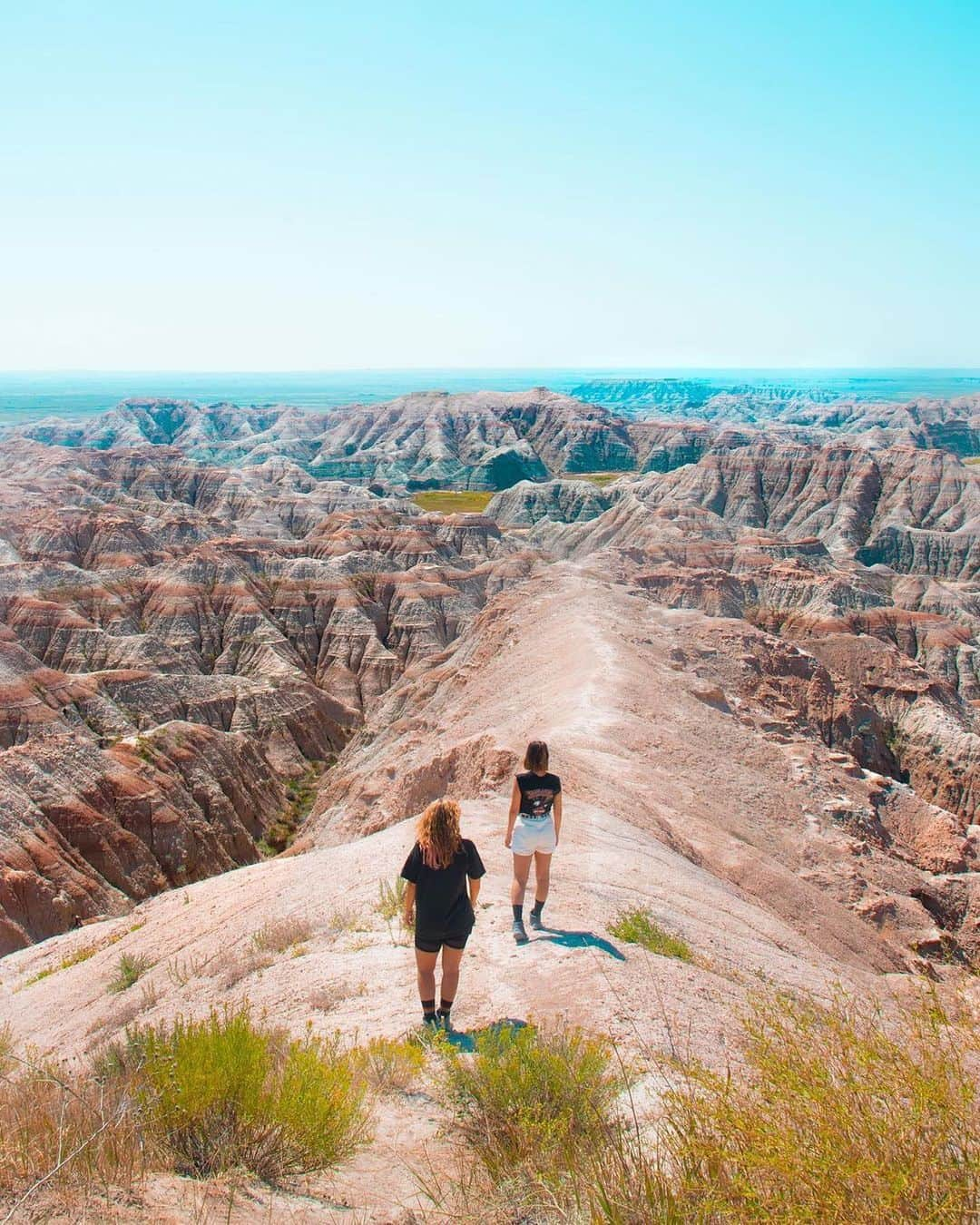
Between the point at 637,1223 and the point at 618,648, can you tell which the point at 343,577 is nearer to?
the point at 618,648

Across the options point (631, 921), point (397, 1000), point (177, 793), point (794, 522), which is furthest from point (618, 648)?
point (794, 522)

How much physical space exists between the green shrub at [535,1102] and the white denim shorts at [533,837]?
260 centimetres

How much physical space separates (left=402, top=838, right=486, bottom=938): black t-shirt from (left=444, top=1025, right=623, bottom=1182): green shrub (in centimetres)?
96

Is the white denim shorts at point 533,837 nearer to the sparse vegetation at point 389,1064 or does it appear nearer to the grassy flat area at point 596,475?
the sparse vegetation at point 389,1064

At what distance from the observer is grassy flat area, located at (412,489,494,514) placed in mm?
131350

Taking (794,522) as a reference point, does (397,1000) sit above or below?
above

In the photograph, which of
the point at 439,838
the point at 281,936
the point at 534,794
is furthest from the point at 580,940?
the point at 281,936

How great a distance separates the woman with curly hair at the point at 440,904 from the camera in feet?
19.9

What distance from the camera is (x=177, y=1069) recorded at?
4.60 meters

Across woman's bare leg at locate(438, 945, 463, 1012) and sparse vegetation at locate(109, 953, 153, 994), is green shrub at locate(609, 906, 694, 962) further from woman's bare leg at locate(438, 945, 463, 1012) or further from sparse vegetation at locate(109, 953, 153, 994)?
sparse vegetation at locate(109, 953, 153, 994)

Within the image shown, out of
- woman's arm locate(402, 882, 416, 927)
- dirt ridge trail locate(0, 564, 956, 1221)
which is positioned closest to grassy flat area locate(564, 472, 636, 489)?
dirt ridge trail locate(0, 564, 956, 1221)

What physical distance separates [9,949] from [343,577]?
45260mm

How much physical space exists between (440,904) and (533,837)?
6.21 feet

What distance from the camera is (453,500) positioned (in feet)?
463
